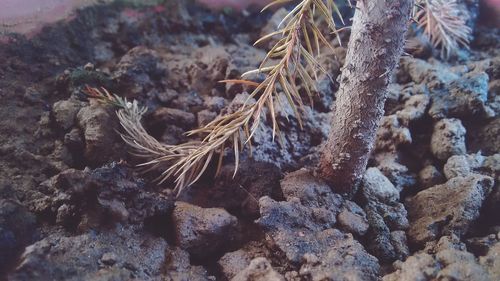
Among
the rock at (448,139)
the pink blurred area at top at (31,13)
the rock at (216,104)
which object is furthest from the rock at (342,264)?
the pink blurred area at top at (31,13)

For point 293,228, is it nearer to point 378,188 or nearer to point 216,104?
point 378,188

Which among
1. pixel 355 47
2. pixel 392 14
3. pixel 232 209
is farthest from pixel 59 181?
pixel 392 14

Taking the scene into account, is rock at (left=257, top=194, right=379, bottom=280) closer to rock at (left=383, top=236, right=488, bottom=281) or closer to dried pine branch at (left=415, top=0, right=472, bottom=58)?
rock at (left=383, top=236, right=488, bottom=281)

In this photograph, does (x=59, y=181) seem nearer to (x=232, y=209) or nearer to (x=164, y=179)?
(x=164, y=179)

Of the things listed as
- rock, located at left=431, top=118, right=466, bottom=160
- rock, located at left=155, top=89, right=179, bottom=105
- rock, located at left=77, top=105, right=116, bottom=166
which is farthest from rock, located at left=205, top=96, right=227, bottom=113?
rock, located at left=431, top=118, right=466, bottom=160

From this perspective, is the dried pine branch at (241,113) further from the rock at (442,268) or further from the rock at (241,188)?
the rock at (442,268)

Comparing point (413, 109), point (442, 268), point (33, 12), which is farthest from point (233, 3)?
point (442, 268)
